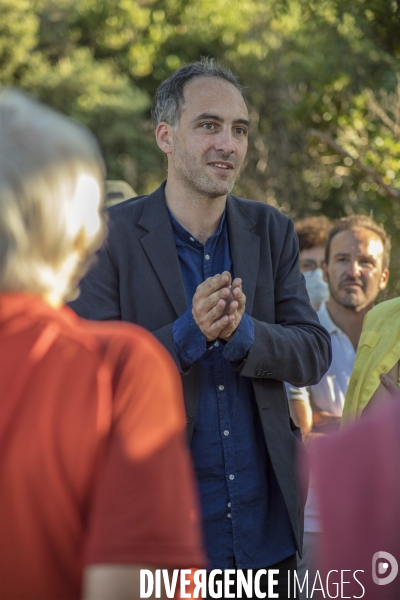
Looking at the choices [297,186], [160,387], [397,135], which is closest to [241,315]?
[160,387]

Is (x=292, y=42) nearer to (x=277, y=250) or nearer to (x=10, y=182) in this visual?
(x=277, y=250)

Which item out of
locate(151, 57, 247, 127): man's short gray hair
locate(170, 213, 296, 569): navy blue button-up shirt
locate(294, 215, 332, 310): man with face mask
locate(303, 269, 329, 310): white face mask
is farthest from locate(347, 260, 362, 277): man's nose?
locate(170, 213, 296, 569): navy blue button-up shirt

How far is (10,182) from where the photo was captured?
1225 millimetres

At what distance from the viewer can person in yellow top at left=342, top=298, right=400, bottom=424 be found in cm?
339

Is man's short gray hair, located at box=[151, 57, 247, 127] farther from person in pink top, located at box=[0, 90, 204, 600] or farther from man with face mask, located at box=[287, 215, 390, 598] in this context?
person in pink top, located at box=[0, 90, 204, 600]

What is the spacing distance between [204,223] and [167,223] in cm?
14

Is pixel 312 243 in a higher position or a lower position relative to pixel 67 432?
higher

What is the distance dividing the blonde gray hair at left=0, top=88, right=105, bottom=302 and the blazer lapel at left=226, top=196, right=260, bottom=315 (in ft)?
5.17

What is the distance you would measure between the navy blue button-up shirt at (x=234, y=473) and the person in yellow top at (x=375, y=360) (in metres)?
0.73

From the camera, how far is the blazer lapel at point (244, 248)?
2883 mm

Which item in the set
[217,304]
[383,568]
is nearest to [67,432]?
[383,568]

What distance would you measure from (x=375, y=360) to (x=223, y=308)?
43.6 inches

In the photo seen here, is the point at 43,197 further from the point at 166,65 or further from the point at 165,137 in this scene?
the point at 166,65

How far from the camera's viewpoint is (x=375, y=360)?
344cm
